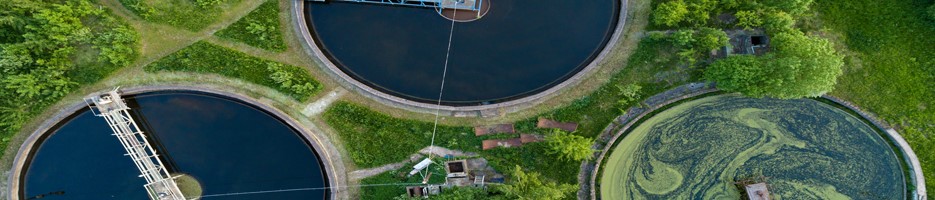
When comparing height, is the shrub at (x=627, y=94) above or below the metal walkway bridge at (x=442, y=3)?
below

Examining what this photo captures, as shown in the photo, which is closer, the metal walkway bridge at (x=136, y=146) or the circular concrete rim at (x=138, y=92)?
the metal walkway bridge at (x=136, y=146)

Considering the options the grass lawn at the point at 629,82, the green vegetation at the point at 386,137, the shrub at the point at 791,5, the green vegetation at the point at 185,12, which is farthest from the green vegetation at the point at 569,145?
the green vegetation at the point at 185,12

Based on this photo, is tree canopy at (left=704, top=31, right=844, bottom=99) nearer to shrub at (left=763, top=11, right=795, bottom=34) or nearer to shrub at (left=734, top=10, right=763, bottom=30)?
shrub at (left=763, top=11, right=795, bottom=34)

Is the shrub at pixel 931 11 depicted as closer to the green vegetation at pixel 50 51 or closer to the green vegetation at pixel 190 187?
the green vegetation at pixel 190 187

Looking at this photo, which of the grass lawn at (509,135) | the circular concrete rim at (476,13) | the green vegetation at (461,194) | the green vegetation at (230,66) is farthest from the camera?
the circular concrete rim at (476,13)

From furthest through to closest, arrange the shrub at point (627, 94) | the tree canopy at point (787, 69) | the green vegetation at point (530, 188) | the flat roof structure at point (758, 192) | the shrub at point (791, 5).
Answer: the shrub at point (627, 94), the flat roof structure at point (758, 192), the shrub at point (791, 5), the green vegetation at point (530, 188), the tree canopy at point (787, 69)

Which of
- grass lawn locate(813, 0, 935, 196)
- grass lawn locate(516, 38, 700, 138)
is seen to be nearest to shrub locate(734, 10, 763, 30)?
grass lawn locate(516, 38, 700, 138)

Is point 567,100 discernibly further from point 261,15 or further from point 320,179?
point 261,15
